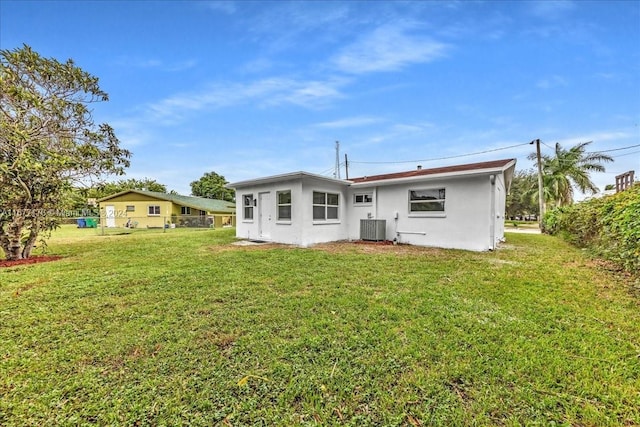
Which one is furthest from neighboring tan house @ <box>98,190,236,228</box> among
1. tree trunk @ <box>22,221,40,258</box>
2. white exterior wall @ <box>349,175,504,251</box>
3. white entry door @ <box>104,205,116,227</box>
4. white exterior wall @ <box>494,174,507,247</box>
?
white exterior wall @ <box>494,174,507,247</box>

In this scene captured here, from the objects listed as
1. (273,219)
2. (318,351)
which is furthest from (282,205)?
(318,351)

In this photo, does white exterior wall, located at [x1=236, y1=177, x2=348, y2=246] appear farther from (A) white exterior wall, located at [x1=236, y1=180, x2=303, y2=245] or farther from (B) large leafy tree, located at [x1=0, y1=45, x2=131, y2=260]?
(B) large leafy tree, located at [x1=0, y1=45, x2=131, y2=260]

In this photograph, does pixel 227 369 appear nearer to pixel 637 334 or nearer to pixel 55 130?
pixel 637 334

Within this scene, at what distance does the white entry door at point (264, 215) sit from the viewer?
450 inches

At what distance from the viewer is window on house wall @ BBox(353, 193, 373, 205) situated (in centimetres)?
1155

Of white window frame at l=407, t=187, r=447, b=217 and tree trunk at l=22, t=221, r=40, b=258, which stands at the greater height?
white window frame at l=407, t=187, r=447, b=217

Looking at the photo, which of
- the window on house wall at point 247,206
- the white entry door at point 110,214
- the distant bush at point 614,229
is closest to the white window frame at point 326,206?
A: the window on house wall at point 247,206

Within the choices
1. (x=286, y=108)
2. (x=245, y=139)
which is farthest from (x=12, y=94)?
(x=245, y=139)

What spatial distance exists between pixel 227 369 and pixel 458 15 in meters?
11.3

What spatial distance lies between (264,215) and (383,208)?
4.96m

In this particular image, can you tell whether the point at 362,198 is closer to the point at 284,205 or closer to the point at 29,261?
the point at 284,205

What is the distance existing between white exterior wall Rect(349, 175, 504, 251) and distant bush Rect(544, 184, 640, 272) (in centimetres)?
261

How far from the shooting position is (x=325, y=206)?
439 inches

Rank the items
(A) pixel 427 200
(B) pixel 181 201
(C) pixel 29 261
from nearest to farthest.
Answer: (C) pixel 29 261, (A) pixel 427 200, (B) pixel 181 201
